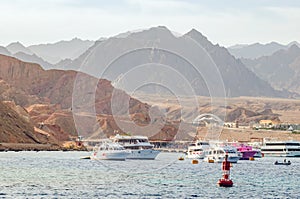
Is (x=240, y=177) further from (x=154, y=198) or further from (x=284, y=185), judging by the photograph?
(x=154, y=198)

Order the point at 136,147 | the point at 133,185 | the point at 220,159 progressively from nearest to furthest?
the point at 133,185
the point at 136,147
the point at 220,159

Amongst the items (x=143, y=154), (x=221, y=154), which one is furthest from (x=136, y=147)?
(x=221, y=154)

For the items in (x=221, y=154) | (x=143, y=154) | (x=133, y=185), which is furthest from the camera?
(x=221, y=154)

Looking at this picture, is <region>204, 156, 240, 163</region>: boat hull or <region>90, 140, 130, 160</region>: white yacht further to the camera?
<region>204, 156, 240, 163</region>: boat hull

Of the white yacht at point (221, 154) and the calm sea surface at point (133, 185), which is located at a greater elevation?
the white yacht at point (221, 154)

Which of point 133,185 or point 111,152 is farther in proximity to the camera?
point 111,152

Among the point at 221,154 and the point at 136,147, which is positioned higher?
the point at 136,147

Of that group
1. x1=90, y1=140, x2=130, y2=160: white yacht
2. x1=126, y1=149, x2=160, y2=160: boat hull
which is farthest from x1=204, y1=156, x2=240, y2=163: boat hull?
x1=90, y1=140, x2=130, y2=160: white yacht

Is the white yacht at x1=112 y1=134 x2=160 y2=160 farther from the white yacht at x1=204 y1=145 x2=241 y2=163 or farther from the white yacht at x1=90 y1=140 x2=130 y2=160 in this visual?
the white yacht at x1=204 y1=145 x2=241 y2=163

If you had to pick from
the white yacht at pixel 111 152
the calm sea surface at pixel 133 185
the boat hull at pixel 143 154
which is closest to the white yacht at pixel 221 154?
the boat hull at pixel 143 154

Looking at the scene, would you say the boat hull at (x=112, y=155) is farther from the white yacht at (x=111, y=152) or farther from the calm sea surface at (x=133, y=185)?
the calm sea surface at (x=133, y=185)

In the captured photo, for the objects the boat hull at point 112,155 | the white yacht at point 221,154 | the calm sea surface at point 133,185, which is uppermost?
the white yacht at point 221,154

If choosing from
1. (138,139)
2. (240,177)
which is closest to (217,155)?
(138,139)

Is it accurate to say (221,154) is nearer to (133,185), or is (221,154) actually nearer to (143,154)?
(143,154)
